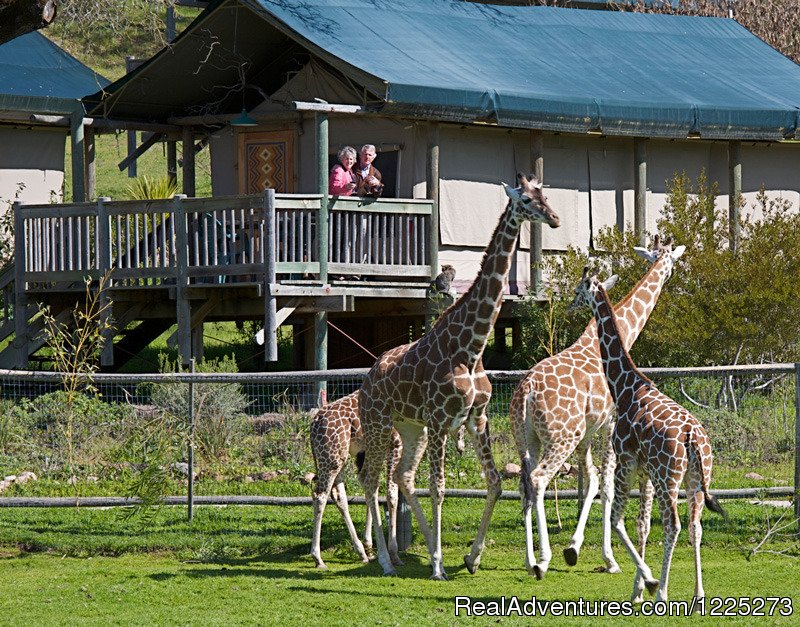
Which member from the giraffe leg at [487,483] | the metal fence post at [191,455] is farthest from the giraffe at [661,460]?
the metal fence post at [191,455]

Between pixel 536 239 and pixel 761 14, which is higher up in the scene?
pixel 761 14

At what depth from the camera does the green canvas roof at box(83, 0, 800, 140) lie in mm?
19312

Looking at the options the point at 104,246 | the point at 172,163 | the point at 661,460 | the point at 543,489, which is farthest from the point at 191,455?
the point at 172,163

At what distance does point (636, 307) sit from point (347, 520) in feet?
10.2

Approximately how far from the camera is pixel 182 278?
59.3ft

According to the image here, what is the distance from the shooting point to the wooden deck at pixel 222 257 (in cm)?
1773

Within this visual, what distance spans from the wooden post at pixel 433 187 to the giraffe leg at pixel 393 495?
25.2 feet

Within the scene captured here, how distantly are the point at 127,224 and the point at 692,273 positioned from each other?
24.8 feet

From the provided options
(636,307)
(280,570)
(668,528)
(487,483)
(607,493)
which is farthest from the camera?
(636,307)

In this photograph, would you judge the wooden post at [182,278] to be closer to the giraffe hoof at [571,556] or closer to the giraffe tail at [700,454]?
the giraffe hoof at [571,556]

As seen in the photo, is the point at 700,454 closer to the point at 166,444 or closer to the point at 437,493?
the point at 437,493

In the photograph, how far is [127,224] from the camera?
18062 mm

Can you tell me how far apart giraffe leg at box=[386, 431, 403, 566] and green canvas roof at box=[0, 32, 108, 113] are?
11436 mm

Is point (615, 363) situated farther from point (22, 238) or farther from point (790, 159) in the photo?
point (790, 159)
